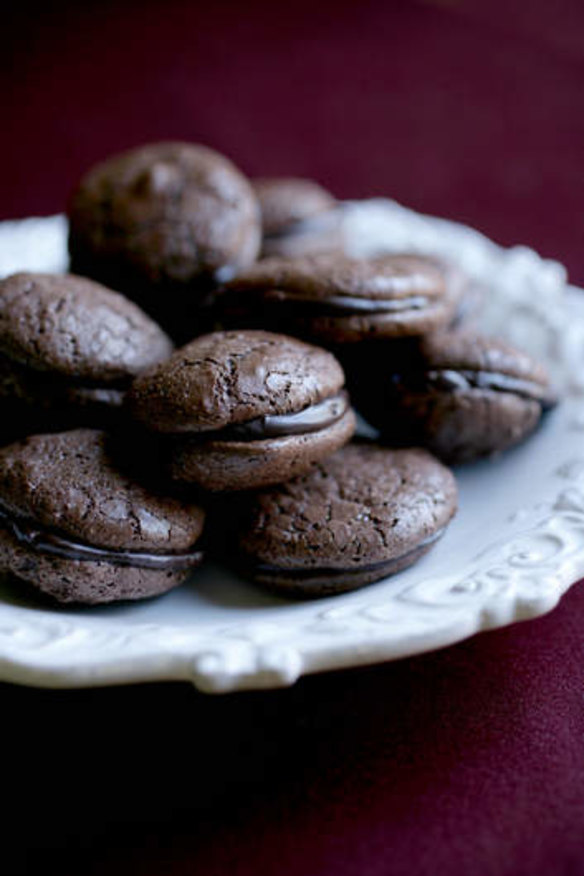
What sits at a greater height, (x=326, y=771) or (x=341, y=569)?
(x=341, y=569)

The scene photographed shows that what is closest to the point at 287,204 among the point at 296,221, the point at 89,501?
the point at 296,221

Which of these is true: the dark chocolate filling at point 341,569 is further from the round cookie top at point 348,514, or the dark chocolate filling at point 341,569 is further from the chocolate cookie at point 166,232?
the chocolate cookie at point 166,232

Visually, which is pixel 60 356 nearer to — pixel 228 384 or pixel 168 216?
pixel 228 384

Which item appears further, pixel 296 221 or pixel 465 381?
pixel 296 221

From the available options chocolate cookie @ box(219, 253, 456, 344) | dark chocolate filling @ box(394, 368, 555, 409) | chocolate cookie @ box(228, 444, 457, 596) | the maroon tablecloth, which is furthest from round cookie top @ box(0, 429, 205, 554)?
dark chocolate filling @ box(394, 368, 555, 409)

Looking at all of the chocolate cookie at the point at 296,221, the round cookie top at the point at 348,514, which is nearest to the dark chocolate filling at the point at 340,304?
the round cookie top at the point at 348,514

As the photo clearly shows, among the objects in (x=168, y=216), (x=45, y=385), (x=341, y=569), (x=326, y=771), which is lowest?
(x=326, y=771)

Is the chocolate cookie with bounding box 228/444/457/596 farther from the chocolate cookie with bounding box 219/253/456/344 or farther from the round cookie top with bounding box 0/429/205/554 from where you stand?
the chocolate cookie with bounding box 219/253/456/344
